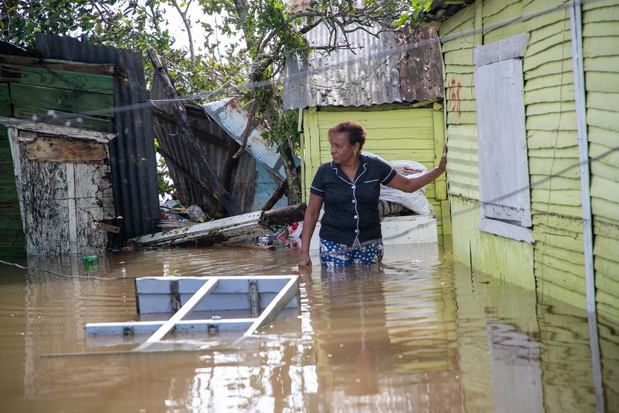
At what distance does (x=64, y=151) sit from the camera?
47.2 ft

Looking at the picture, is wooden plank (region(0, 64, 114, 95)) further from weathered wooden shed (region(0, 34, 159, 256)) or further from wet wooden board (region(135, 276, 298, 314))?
wet wooden board (region(135, 276, 298, 314))

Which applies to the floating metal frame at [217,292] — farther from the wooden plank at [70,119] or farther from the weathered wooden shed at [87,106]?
the wooden plank at [70,119]

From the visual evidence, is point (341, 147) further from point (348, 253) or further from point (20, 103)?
point (20, 103)

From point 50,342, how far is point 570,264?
418cm

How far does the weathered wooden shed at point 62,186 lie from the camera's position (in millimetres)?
A: 14133

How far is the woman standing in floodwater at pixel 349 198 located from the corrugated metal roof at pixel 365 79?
5.47 meters

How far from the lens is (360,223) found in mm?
8828

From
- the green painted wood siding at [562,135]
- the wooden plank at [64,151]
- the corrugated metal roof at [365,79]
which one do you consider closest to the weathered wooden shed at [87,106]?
the wooden plank at [64,151]

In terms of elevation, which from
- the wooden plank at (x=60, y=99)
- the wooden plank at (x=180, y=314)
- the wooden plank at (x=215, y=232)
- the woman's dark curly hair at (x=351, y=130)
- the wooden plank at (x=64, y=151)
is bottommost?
the wooden plank at (x=215, y=232)

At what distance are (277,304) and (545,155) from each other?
8.68 feet

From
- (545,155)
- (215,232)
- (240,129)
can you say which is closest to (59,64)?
(215,232)

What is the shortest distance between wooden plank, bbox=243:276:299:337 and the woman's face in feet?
4.03

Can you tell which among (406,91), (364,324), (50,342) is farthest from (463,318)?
(406,91)

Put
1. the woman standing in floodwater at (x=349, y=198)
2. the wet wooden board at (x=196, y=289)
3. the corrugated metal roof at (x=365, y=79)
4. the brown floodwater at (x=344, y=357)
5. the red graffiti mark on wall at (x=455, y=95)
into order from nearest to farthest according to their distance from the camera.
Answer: the brown floodwater at (x=344, y=357) < the wet wooden board at (x=196, y=289) < the woman standing in floodwater at (x=349, y=198) < the red graffiti mark on wall at (x=455, y=95) < the corrugated metal roof at (x=365, y=79)
